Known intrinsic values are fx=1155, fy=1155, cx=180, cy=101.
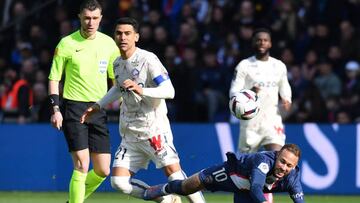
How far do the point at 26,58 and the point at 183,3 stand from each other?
301 cm

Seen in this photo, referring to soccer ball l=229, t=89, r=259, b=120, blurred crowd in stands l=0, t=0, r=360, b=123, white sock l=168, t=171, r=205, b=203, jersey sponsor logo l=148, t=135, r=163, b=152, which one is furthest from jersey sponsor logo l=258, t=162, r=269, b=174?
blurred crowd in stands l=0, t=0, r=360, b=123

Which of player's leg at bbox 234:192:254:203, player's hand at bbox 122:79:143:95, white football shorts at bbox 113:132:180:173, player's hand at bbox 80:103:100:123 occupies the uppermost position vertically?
player's hand at bbox 122:79:143:95

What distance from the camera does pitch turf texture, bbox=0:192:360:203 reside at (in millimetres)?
15164

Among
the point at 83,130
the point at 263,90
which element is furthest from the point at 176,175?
the point at 263,90

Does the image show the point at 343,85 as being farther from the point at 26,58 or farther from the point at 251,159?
the point at 251,159

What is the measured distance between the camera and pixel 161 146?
456 inches

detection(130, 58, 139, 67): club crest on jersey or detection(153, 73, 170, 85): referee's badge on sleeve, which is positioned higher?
detection(130, 58, 139, 67): club crest on jersey

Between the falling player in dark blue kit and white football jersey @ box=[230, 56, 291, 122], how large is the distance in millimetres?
2869

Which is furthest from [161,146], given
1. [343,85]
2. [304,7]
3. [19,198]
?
[304,7]

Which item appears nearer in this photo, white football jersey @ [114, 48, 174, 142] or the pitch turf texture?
white football jersey @ [114, 48, 174, 142]

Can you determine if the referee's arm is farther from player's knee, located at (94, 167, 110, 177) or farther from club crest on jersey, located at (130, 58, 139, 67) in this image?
club crest on jersey, located at (130, 58, 139, 67)

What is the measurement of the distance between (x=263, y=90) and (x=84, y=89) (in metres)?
2.77

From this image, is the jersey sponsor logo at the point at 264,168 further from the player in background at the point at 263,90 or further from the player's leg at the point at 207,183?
the player in background at the point at 263,90

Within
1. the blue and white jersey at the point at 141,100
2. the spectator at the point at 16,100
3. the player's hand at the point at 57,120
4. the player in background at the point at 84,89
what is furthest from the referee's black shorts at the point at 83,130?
the spectator at the point at 16,100
